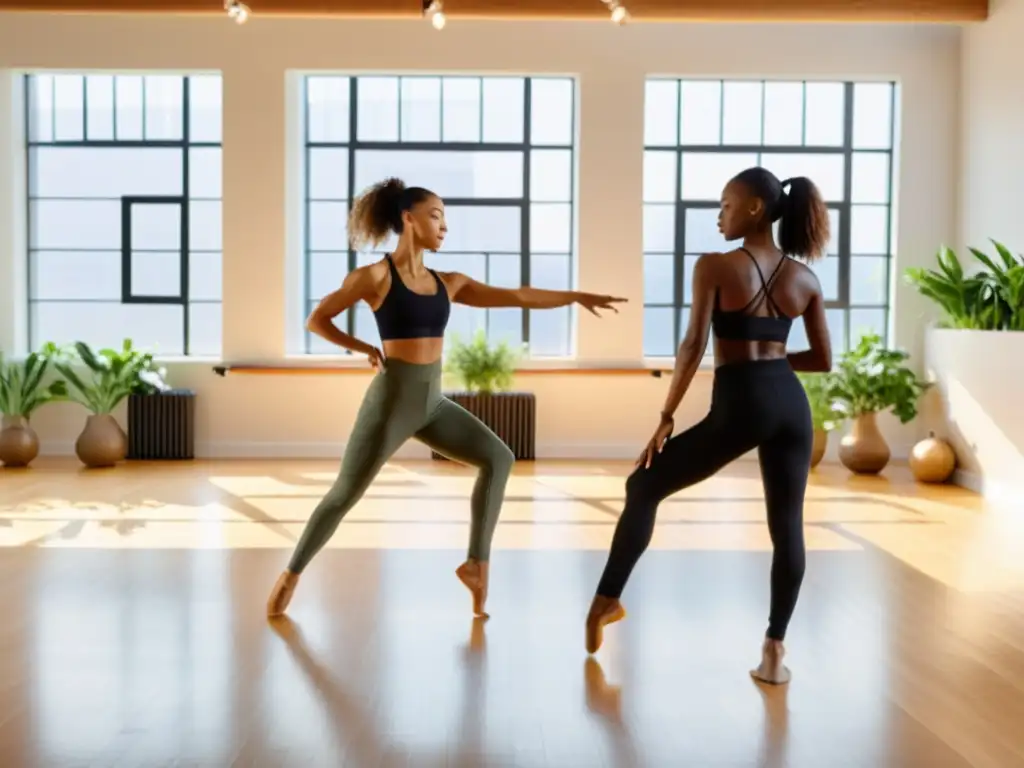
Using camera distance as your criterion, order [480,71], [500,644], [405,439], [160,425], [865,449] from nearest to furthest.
A: 1. [500,644]
2. [405,439]
3. [865,449]
4. [160,425]
5. [480,71]

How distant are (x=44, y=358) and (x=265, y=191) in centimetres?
206

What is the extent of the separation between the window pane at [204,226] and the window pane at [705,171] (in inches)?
146

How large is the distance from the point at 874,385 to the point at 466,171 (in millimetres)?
3615

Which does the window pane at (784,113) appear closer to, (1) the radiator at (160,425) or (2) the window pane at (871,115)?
(2) the window pane at (871,115)

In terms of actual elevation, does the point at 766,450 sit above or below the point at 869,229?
below

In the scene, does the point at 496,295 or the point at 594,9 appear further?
the point at 594,9

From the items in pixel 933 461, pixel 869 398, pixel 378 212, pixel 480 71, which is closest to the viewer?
pixel 378 212

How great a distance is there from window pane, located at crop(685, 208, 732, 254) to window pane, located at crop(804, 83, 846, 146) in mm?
972

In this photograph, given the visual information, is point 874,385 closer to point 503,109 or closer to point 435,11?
point 503,109

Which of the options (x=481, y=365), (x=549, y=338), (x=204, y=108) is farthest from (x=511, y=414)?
(x=204, y=108)

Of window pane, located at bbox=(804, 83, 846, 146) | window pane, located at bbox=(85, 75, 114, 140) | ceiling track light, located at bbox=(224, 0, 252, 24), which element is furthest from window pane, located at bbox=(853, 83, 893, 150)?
window pane, located at bbox=(85, 75, 114, 140)

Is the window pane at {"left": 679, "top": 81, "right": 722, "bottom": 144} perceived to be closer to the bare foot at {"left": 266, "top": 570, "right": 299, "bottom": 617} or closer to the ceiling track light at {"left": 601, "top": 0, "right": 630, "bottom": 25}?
the ceiling track light at {"left": 601, "top": 0, "right": 630, "bottom": 25}

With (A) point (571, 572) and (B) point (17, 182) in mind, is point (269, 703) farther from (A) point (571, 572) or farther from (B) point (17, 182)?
(B) point (17, 182)

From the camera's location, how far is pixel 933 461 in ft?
27.5
